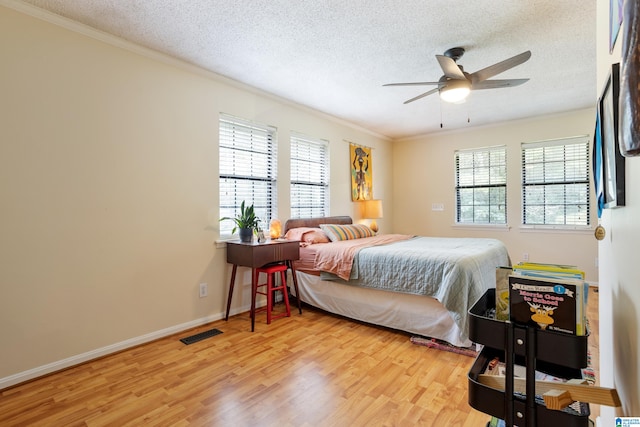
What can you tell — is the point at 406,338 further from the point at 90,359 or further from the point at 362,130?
the point at 362,130

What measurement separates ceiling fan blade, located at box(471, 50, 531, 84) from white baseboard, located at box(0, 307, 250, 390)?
3.25m

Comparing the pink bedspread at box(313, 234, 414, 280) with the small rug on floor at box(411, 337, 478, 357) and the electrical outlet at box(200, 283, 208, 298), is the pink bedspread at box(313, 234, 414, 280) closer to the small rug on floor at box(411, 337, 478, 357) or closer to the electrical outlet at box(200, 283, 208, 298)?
the small rug on floor at box(411, 337, 478, 357)

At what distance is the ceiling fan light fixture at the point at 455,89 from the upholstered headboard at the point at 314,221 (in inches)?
86.9

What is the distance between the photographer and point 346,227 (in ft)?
14.0

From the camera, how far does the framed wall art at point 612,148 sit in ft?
2.77

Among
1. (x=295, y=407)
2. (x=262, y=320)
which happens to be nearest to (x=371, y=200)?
(x=262, y=320)

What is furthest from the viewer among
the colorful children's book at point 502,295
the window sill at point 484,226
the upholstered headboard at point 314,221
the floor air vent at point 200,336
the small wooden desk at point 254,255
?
the window sill at point 484,226

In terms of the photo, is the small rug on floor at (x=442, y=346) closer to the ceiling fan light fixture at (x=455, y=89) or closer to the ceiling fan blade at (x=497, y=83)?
the ceiling fan light fixture at (x=455, y=89)

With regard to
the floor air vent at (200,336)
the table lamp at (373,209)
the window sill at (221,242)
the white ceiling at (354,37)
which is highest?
the white ceiling at (354,37)

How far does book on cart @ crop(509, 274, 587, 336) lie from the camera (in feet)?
2.69

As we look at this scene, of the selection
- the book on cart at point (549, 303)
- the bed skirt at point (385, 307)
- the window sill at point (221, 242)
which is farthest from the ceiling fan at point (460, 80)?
the window sill at point (221, 242)

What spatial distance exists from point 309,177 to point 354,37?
2191 mm

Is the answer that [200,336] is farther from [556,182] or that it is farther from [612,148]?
[556,182]

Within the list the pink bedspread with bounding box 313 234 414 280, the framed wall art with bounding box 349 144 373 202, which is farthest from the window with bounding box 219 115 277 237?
the framed wall art with bounding box 349 144 373 202
